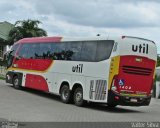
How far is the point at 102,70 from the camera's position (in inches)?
786

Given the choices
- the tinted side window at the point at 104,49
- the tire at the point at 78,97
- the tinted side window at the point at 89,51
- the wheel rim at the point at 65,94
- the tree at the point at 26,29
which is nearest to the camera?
the tinted side window at the point at 104,49

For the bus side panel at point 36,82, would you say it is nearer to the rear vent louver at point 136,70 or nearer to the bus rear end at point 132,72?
the bus rear end at point 132,72

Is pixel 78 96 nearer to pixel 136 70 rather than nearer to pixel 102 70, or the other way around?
pixel 102 70

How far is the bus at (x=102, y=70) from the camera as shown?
1952cm

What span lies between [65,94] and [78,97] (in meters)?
1.35

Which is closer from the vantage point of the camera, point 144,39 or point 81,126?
point 81,126

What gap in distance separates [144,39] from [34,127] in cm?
827

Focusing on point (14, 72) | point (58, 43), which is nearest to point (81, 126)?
point (58, 43)

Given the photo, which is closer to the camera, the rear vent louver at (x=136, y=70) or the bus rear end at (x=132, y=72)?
the bus rear end at (x=132, y=72)

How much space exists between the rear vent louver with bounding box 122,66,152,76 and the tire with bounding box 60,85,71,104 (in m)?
3.59

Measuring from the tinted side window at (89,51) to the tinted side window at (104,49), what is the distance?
0.28 meters

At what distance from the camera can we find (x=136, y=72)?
1995 cm

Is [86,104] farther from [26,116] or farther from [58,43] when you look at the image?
[26,116]

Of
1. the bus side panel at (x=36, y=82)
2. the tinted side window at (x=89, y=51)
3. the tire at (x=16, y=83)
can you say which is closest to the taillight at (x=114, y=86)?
the tinted side window at (x=89, y=51)
